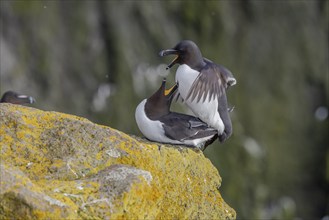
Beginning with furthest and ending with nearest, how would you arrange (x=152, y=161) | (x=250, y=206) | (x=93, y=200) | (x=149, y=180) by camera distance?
(x=250, y=206) < (x=152, y=161) < (x=149, y=180) < (x=93, y=200)

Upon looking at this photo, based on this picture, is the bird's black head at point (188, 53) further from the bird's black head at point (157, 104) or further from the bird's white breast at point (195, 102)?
the bird's black head at point (157, 104)

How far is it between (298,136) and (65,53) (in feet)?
17.0

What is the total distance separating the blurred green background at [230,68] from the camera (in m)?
13.5

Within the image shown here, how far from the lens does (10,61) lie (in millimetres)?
13164

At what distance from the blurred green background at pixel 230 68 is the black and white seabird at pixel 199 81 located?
7205 mm

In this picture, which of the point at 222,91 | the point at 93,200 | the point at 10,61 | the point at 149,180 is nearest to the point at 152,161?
the point at 149,180

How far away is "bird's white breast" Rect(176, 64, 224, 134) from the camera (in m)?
5.96

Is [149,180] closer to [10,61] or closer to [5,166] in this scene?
[5,166]

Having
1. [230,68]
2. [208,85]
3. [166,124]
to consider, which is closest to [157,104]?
[166,124]

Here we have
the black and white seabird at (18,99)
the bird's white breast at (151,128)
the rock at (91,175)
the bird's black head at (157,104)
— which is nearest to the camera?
the rock at (91,175)

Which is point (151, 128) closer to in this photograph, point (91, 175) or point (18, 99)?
point (91, 175)

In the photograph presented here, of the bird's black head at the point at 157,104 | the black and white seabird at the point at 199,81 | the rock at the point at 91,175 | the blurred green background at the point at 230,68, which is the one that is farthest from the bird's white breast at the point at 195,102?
the blurred green background at the point at 230,68

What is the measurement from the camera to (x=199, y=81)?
5914 mm

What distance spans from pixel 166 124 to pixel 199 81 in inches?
17.8
